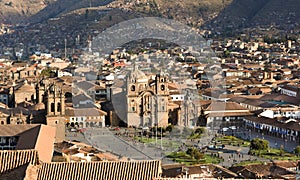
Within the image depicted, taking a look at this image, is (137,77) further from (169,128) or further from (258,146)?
(258,146)

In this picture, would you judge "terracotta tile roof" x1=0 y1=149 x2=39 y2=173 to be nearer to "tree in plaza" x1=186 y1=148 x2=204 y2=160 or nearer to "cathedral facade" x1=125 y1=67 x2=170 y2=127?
"tree in plaza" x1=186 y1=148 x2=204 y2=160

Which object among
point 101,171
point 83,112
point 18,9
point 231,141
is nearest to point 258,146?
point 231,141

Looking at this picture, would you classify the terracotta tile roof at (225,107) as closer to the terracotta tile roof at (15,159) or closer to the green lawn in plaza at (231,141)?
the green lawn in plaza at (231,141)

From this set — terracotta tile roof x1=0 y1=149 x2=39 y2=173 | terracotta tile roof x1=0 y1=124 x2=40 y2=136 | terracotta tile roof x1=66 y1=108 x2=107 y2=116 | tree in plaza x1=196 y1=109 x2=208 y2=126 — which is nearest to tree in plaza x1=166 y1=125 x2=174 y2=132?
tree in plaza x1=196 y1=109 x2=208 y2=126

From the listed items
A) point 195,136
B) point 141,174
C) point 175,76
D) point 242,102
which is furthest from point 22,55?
point 141,174

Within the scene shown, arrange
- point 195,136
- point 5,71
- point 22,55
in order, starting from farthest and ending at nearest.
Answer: point 22,55 < point 5,71 < point 195,136

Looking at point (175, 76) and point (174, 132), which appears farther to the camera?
point (175, 76)

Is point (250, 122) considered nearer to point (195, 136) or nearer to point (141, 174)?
point (195, 136)
